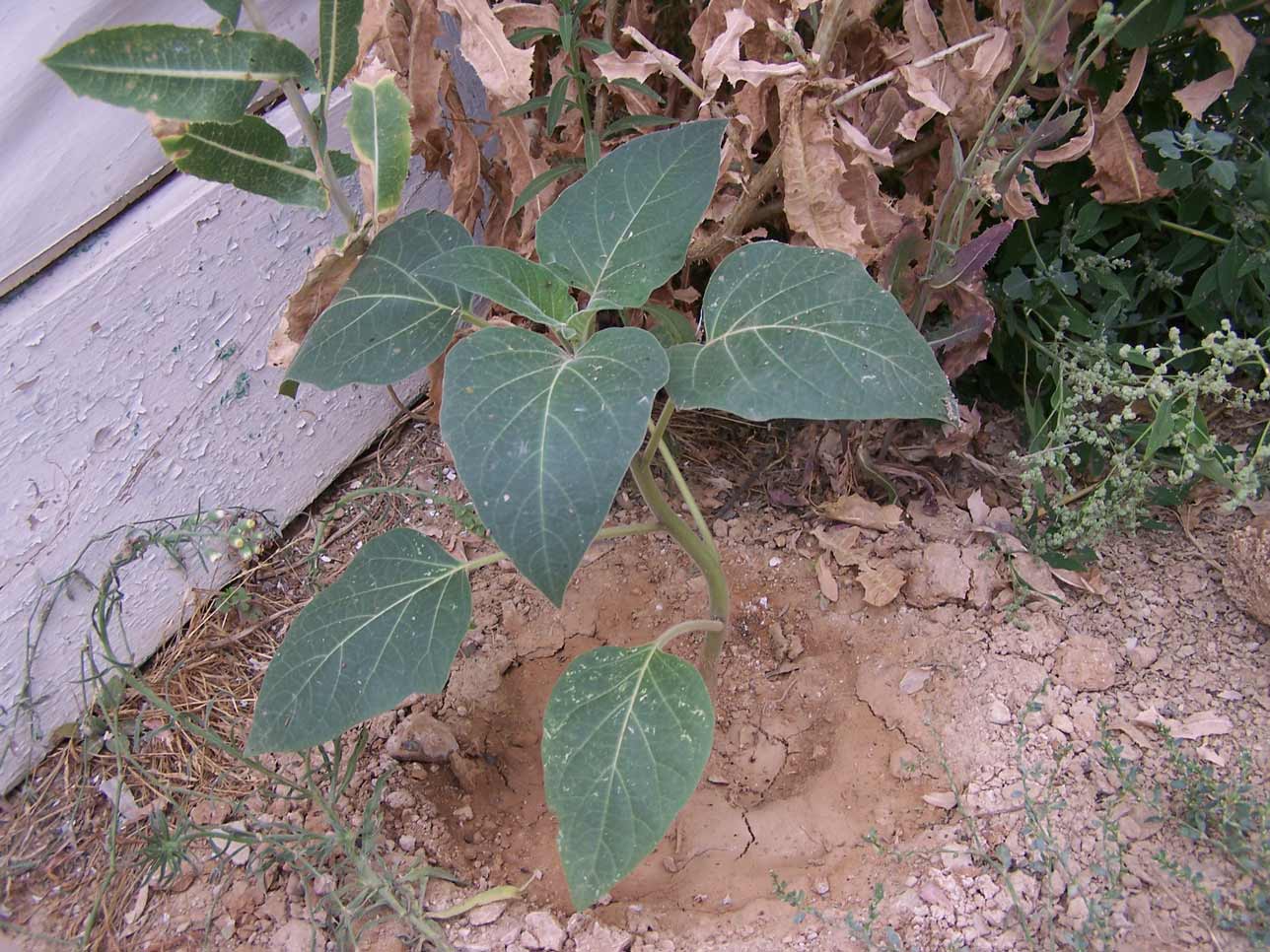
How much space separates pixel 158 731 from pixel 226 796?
172 mm

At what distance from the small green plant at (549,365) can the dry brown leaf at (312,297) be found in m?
0.09

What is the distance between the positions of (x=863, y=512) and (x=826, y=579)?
142 millimetres

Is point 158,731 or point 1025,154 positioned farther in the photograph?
point 158,731

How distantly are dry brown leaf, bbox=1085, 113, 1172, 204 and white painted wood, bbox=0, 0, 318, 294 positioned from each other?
4.68ft

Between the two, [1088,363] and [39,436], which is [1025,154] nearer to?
[1088,363]

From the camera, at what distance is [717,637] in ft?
4.20

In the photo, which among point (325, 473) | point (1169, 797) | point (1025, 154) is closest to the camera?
point (1169, 797)

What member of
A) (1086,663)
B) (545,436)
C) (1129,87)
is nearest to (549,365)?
(545,436)

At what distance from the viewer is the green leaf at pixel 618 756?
0.98 metres

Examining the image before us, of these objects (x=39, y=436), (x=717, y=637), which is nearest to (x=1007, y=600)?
(x=717, y=637)

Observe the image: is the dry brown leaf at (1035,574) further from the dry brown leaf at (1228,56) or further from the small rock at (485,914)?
the small rock at (485,914)

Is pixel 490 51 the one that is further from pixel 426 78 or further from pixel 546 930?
pixel 546 930

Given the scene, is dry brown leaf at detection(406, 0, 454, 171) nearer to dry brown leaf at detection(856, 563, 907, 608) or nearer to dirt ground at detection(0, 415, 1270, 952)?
dirt ground at detection(0, 415, 1270, 952)

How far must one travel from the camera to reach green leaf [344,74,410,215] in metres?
1.08
